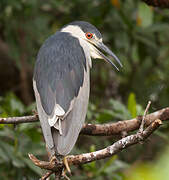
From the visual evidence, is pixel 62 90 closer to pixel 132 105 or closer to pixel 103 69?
pixel 132 105

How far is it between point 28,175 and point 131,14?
7.50 ft

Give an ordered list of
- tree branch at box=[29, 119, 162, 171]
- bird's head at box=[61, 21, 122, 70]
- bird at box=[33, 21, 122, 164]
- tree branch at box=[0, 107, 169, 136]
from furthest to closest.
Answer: bird's head at box=[61, 21, 122, 70]
tree branch at box=[0, 107, 169, 136]
bird at box=[33, 21, 122, 164]
tree branch at box=[29, 119, 162, 171]

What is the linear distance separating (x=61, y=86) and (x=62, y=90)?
0.03 meters

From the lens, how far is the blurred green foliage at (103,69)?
2.78 m

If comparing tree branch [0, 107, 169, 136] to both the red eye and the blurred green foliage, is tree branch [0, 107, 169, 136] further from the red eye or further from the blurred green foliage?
the red eye

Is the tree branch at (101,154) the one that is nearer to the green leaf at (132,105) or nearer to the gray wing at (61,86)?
the gray wing at (61,86)

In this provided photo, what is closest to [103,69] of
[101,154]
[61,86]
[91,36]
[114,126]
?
[91,36]

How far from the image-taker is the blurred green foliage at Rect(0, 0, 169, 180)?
278cm

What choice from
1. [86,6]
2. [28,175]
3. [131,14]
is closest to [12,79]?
[86,6]

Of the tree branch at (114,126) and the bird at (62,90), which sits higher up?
the bird at (62,90)

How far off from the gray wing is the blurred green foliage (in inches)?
25.7

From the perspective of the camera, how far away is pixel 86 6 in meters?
4.00

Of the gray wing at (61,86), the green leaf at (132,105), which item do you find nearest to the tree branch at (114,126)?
the gray wing at (61,86)

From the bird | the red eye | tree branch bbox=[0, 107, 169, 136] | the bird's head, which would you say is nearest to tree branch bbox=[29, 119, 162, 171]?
the bird
